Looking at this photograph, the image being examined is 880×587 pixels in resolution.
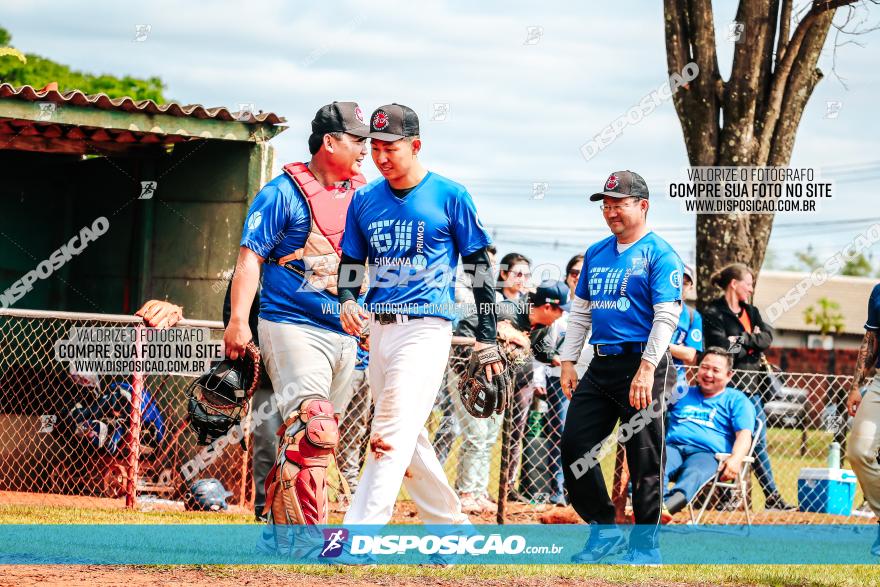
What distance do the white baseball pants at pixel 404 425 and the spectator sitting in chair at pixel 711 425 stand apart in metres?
3.77

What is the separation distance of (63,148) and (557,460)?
5530mm

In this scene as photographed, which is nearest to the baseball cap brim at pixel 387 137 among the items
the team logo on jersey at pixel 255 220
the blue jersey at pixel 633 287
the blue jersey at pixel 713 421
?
the team logo on jersey at pixel 255 220

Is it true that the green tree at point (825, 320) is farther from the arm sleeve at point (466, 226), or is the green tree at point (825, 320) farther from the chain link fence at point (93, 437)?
the arm sleeve at point (466, 226)

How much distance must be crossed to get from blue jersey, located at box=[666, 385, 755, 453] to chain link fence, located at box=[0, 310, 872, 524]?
0.55 metres

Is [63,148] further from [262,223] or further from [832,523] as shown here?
[832,523]

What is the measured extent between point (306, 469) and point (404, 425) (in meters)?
0.57

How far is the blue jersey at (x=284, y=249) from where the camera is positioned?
6258 millimetres

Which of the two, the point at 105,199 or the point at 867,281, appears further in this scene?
the point at 867,281

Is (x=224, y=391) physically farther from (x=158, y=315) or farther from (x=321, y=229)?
(x=158, y=315)

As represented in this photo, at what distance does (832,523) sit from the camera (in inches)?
407

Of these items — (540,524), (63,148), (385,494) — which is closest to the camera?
(385,494)

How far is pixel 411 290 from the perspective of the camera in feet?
20.1

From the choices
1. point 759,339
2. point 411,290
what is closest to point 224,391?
point 411,290

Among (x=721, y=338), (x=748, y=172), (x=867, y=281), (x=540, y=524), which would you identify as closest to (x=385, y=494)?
(x=540, y=524)
